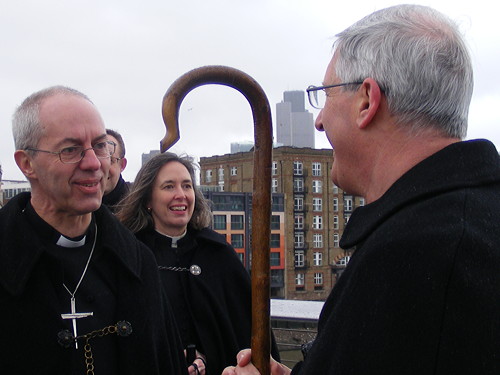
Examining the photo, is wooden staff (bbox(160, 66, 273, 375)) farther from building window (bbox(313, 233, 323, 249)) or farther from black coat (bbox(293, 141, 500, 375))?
building window (bbox(313, 233, 323, 249))

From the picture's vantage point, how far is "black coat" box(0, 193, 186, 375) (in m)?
2.58

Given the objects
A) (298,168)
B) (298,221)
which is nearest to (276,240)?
(298,221)

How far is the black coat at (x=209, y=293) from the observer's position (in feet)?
14.5

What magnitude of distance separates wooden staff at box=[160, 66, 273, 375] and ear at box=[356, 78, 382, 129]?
78 centimetres

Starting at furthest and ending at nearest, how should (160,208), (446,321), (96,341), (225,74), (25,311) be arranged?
(160,208)
(96,341)
(25,311)
(225,74)
(446,321)

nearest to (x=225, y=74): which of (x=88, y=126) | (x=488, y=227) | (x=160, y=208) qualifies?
(x=88, y=126)

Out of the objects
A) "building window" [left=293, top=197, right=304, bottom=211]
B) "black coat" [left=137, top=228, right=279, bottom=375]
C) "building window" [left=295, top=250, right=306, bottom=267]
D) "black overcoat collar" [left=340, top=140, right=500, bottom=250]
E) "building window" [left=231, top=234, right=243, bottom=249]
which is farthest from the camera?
"building window" [left=295, top=250, right=306, bottom=267]

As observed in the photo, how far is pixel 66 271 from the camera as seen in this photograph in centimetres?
281

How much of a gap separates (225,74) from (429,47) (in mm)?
982

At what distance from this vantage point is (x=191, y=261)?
456cm

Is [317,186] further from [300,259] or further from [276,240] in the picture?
[300,259]

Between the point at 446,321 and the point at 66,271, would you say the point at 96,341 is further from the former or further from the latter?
the point at 446,321

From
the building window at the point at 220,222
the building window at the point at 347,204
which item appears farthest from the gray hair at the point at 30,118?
the building window at the point at 347,204

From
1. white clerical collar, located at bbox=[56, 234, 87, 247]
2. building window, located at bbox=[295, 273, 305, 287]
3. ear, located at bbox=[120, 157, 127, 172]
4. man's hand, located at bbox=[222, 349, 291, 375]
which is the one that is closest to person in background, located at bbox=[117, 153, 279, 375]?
ear, located at bbox=[120, 157, 127, 172]
